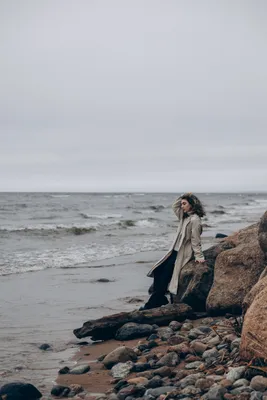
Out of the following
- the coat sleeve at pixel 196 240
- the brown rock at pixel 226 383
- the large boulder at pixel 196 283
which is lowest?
the brown rock at pixel 226 383

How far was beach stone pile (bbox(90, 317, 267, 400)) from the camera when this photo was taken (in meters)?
4.60

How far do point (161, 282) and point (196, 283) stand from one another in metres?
0.71

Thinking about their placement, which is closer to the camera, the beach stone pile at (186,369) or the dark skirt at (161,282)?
the beach stone pile at (186,369)

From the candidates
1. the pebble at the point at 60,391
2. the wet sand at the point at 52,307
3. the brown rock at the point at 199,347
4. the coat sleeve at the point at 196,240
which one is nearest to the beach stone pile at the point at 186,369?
the brown rock at the point at 199,347

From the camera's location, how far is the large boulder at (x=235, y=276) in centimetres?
757

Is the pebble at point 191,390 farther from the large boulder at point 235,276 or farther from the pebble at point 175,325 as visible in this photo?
the large boulder at point 235,276

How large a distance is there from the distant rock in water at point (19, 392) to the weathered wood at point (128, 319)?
2095 mm

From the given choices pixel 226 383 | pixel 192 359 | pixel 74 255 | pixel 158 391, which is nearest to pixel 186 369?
pixel 192 359

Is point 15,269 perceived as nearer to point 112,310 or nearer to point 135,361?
point 112,310

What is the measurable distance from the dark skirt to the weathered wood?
0.82m

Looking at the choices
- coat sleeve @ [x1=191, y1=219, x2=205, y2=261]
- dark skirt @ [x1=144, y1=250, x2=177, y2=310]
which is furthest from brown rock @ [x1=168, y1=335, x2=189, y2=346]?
coat sleeve @ [x1=191, y1=219, x2=205, y2=261]

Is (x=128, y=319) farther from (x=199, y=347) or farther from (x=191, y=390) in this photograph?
(x=191, y=390)

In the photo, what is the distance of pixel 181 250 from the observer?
8672 millimetres

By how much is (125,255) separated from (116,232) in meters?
9.83
